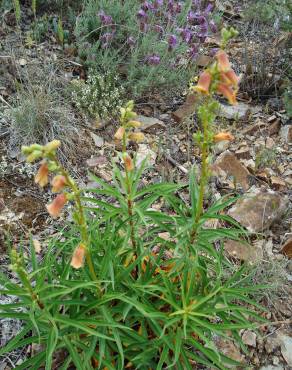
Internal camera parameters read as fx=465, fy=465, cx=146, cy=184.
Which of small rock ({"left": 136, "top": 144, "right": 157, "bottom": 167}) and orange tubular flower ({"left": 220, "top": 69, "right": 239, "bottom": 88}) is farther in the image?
small rock ({"left": 136, "top": 144, "right": 157, "bottom": 167})

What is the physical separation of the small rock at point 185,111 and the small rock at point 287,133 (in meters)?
0.85

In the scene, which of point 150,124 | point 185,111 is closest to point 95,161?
point 150,124

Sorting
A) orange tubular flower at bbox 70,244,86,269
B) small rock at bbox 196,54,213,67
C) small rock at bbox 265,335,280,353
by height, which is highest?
orange tubular flower at bbox 70,244,86,269

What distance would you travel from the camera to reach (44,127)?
386 cm

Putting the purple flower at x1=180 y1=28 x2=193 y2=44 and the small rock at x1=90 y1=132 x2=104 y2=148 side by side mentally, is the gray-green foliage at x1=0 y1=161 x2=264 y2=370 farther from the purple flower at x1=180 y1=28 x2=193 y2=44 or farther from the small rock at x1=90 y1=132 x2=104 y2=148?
the purple flower at x1=180 y1=28 x2=193 y2=44

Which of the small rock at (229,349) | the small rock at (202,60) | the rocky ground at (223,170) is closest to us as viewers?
the small rock at (229,349)

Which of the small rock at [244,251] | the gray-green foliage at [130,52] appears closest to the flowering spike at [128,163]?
the small rock at [244,251]

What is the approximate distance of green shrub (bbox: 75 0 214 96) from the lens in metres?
4.28

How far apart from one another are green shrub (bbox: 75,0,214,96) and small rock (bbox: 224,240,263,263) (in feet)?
5.54

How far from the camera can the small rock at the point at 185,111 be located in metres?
4.24

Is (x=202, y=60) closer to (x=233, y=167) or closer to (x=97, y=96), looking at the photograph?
(x=97, y=96)

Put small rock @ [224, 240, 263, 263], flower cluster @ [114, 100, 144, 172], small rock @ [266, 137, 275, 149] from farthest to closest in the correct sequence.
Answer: small rock @ [266, 137, 275, 149] → small rock @ [224, 240, 263, 263] → flower cluster @ [114, 100, 144, 172]

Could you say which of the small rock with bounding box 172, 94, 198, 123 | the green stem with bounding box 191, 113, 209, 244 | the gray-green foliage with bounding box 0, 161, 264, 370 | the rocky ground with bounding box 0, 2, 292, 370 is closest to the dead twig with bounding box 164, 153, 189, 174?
the rocky ground with bounding box 0, 2, 292, 370

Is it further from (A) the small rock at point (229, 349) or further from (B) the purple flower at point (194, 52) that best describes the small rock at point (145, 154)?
(A) the small rock at point (229, 349)
